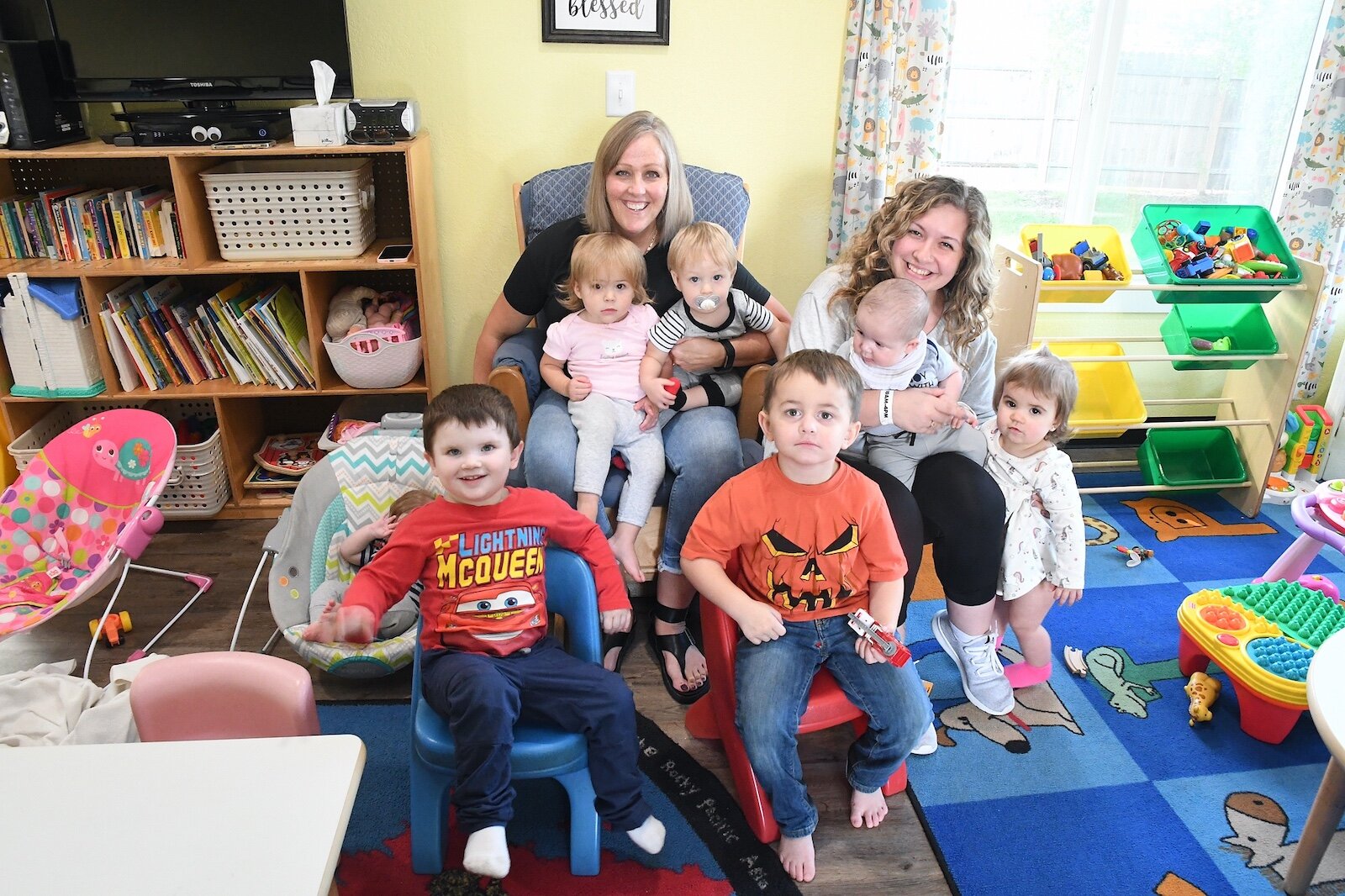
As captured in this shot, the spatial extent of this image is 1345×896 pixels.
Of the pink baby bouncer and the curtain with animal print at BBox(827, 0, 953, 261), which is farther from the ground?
the curtain with animal print at BBox(827, 0, 953, 261)

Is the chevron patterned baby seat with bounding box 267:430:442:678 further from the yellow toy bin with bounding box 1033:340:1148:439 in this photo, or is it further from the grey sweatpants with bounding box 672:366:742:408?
the yellow toy bin with bounding box 1033:340:1148:439

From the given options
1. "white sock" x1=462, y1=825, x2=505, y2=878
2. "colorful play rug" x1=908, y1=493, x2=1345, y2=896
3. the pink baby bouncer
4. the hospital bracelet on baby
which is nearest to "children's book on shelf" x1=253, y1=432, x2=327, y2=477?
the pink baby bouncer

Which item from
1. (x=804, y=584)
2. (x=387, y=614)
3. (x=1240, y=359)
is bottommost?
(x=387, y=614)

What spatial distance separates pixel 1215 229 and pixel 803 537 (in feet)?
6.67

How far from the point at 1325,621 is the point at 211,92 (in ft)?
9.91

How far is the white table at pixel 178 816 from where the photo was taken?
3.08 feet

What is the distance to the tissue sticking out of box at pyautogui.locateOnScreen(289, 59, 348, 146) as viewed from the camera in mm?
2354

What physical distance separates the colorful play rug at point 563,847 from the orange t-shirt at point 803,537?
1.39 feet

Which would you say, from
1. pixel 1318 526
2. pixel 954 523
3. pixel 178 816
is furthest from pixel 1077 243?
pixel 178 816

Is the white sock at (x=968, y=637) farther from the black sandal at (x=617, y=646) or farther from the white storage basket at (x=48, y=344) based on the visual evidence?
the white storage basket at (x=48, y=344)

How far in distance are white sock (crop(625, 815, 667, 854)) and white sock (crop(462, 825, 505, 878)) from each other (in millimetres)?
240

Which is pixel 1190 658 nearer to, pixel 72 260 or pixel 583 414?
pixel 583 414

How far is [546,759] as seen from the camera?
1.49 meters

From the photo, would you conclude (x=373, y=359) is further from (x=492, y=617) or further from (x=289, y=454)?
(x=492, y=617)
